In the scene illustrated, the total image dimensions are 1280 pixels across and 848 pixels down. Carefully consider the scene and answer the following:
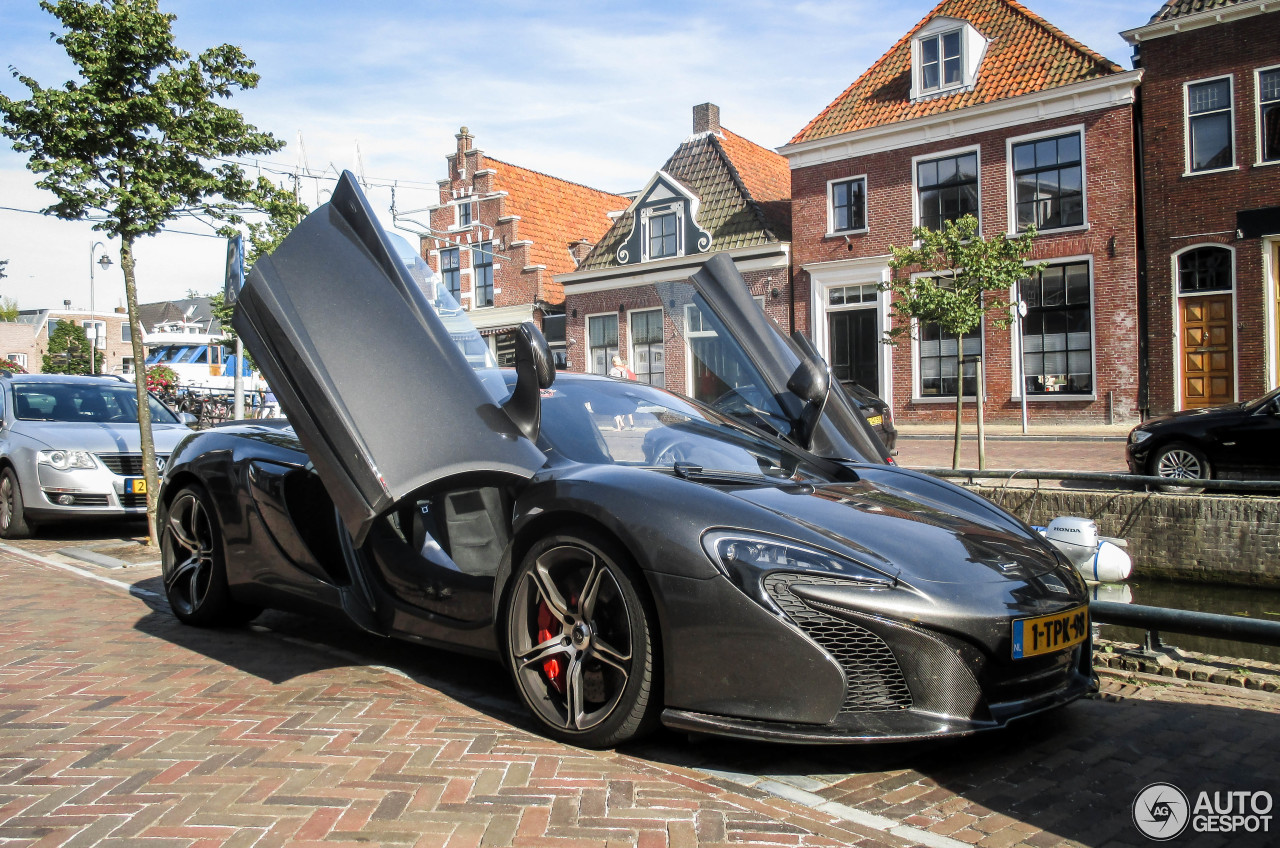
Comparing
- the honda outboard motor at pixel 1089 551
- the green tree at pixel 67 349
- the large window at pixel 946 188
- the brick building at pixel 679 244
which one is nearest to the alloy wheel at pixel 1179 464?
the honda outboard motor at pixel 1089 551

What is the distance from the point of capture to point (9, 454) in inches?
340

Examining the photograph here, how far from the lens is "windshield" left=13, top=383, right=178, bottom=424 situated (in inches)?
362

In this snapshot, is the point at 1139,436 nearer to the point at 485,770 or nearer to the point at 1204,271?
the point at 485,770

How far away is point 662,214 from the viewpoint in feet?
90.0

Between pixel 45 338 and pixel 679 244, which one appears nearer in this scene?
pixel 679 244

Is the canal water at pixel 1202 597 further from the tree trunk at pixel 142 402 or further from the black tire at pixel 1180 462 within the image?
the tree trunk at pixel 142 402

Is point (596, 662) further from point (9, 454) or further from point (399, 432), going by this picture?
point (9, 454)

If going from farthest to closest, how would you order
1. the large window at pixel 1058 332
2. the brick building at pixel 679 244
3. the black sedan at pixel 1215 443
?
the brick building at pixel 679 244 < the large window at pixel 1058 332 < the black sedan at pixel 1215 443

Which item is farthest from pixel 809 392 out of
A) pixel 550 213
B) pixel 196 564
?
pixel 550 213

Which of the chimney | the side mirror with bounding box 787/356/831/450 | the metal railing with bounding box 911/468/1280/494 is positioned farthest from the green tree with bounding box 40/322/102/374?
the side mirror with bounding box 787/356/831/450

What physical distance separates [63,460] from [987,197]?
61.3 ft

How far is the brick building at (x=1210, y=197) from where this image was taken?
59.5 feet

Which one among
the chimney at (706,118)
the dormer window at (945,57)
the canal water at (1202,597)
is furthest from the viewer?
the chimney at (706,118)

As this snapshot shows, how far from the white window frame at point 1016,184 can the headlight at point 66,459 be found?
17.6 meters
